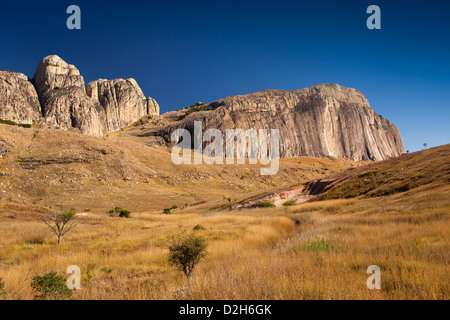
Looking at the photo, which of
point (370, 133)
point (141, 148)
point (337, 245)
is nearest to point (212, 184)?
point (141, 148)

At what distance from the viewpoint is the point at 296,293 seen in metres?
3.51

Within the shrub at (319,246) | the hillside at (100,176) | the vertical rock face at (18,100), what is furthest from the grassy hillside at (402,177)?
the vertical rock face at (18,100)

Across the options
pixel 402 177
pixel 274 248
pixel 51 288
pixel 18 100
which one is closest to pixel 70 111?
pixel 18 100

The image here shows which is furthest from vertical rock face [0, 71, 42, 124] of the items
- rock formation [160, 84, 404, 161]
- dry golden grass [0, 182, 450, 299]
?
dry golden grass [0, 182, 450, 299]

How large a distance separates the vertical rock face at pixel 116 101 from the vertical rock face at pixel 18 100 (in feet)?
129

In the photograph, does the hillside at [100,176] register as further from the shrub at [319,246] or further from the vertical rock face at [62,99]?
the vertical rock face at [62,99]

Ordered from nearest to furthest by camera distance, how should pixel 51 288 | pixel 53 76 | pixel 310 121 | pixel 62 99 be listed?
pixel 51 288 → pixel 62 99 → pixel 53 76 → pixel 310 121

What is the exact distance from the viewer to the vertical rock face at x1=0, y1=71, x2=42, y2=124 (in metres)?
117

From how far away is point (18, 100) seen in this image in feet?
399

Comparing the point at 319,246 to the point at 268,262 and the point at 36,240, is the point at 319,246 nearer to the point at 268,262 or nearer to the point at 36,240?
the point at 268,262

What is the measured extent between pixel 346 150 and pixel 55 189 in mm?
156152

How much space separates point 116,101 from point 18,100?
213 feet

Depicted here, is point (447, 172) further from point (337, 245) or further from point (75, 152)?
point (75, 152)

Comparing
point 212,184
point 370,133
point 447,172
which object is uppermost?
point 370,133
